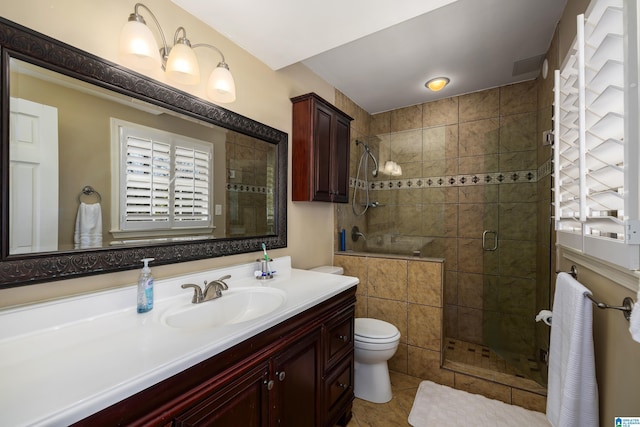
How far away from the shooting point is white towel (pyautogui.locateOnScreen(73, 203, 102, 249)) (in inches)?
40.6

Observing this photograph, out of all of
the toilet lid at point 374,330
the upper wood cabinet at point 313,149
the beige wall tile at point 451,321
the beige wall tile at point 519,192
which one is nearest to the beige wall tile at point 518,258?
the beige wall tile at point 519,192

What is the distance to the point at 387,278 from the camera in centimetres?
237

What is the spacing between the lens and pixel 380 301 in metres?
2.40

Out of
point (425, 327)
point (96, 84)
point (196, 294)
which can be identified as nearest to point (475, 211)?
point (425, 327)

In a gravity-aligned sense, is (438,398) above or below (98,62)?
below

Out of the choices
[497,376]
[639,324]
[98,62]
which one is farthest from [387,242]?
[98,62]

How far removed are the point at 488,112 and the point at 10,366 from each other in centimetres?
350

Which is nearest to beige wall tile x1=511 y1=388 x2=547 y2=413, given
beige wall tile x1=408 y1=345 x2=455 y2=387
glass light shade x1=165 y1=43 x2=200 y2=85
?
beige wall tile x1=408 y1=345 x2=455 y2=387

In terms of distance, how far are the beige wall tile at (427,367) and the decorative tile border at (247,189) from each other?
1770 mm

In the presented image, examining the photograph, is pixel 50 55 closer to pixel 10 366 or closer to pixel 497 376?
pixel 10 366

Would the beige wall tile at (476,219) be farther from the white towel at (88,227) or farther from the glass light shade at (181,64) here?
the white towel at (88,227)

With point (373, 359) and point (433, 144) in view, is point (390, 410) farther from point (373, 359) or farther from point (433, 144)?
point (433, 144)

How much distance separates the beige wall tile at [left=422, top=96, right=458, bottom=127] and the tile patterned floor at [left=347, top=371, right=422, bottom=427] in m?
2.53

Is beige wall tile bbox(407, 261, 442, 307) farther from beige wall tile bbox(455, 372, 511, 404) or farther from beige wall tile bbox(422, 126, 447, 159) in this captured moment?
beige wall tile bbox(422, 126, 447, 159)
